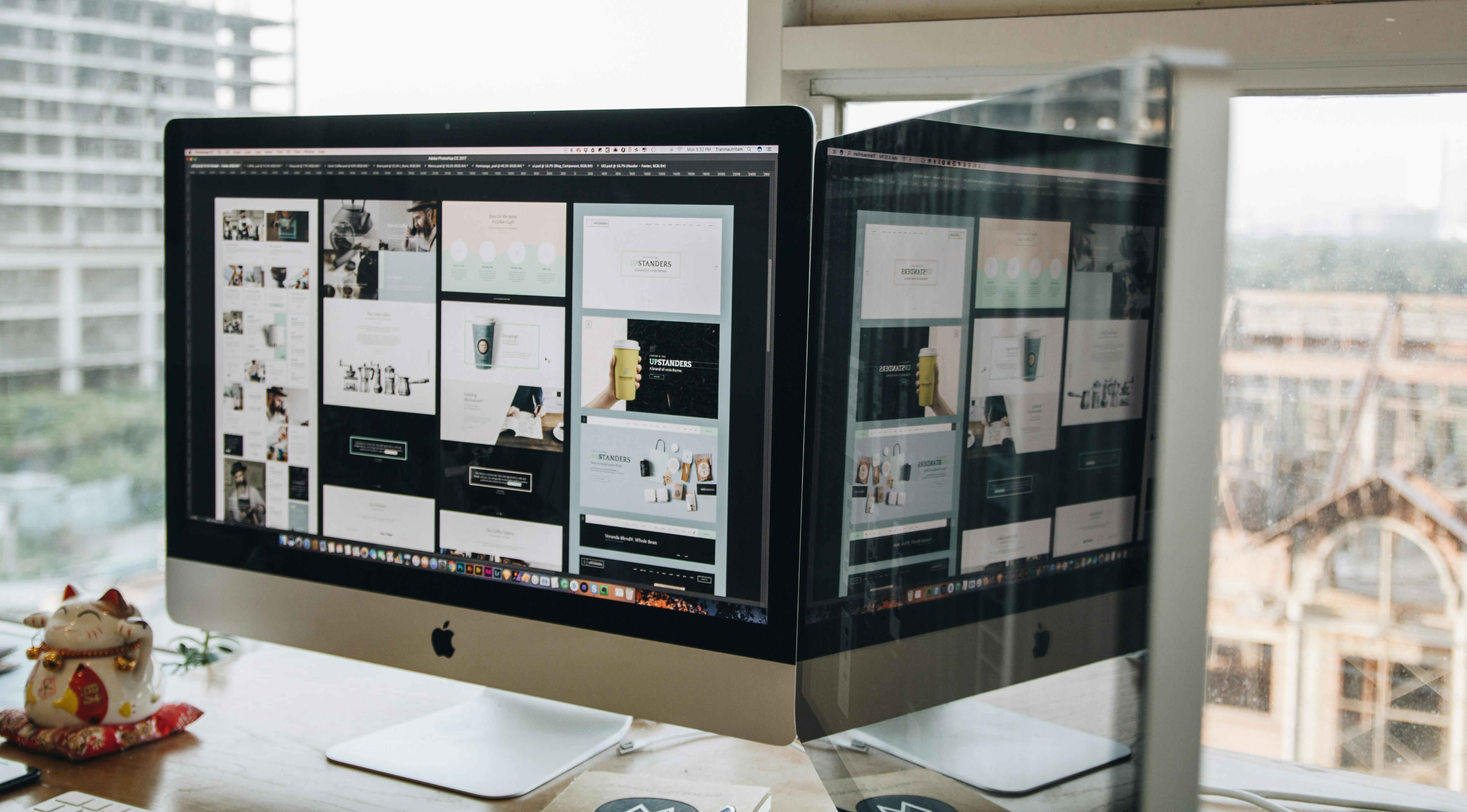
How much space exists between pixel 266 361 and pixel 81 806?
390 mm

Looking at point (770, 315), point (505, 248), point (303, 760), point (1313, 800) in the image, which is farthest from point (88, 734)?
point (1313, 800)

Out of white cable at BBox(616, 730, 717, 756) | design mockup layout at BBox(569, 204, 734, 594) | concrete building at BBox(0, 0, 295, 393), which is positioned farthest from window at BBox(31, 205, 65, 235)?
white cable at BBox(616, 730, 717, 756)

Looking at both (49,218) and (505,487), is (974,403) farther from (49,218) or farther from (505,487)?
(49,218)

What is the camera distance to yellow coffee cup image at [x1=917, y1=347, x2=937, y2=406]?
56 centimetres

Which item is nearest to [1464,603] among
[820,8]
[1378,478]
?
[1378,478]

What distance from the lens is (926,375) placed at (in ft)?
1.86

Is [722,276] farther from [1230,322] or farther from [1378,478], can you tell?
[1378,478]

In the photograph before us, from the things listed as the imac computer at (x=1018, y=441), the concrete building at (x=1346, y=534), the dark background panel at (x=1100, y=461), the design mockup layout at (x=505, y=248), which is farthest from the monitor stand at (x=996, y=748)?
the concrete building at (x=1346, y=534)

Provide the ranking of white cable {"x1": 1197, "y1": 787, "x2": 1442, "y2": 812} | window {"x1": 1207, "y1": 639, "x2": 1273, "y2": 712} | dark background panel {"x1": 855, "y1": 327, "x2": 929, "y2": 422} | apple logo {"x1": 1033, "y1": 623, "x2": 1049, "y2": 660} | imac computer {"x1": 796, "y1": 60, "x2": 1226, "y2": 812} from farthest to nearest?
window {"x1": 1207, "y1": 639, "x2": 1273, "y2": 712} → white cable {"x1": 1197, "y1": 787, "x2": 1442, "y2": 812} → dark background panel {"x1": 855, "y1": 327, "x2": 929, "y2": 422} → apple logo {"x1": 1033, "y1": 623, "x2": 1049, "y2": 660} → imac computer {"x1": 796, "y1": 60, "x2": 1226, "y2": 812}

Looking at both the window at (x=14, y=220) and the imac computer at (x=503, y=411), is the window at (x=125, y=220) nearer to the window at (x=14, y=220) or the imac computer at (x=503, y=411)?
the window at (x=14, y=220)

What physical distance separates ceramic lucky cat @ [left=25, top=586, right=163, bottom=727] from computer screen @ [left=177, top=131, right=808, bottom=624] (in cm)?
9

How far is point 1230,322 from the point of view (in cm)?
97

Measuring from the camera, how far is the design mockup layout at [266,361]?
87 cm

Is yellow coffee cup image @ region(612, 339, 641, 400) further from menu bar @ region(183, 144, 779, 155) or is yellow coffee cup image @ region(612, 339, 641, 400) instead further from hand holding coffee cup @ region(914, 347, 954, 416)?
hand holding coffee cup @ region(914, 347, 954, 416)
